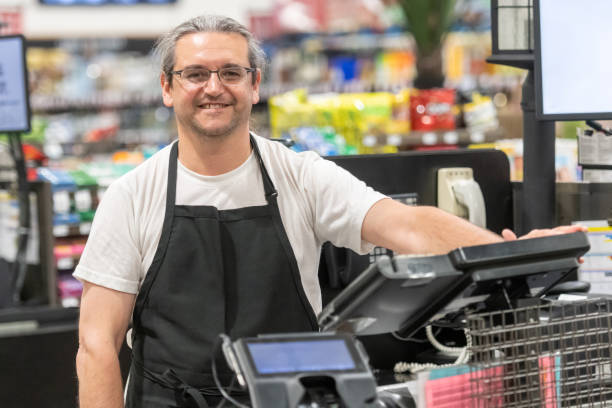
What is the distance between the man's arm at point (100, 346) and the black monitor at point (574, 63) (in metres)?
1.21

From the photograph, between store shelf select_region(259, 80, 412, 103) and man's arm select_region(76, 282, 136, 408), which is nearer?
man's arm select_region(76, 282, 136, 408)

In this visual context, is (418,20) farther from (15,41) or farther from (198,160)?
(198,160)

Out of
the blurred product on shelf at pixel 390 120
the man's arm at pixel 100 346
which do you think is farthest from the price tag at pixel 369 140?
the man's arm at pixel 100 346

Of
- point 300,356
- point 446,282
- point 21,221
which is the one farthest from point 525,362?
point 21,221

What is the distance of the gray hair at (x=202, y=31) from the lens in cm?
201

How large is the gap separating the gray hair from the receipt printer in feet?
3.29

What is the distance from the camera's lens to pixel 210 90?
1.96m

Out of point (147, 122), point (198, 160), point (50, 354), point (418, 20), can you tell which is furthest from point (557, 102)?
point (147, 122)

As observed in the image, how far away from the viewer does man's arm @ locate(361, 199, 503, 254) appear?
67.0 inches

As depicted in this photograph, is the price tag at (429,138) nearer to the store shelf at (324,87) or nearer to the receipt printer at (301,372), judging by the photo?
the store shelf at (324,87)

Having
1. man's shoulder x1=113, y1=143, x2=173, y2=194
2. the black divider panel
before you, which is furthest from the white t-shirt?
the black divider panel

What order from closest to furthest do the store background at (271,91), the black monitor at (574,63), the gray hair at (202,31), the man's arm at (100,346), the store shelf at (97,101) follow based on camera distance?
the man's arm at (100,346) < the gray hair at (202,31) < the black monitor at (574,63) < the store background at (271,91) < the store shelf at (97,101)

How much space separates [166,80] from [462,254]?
1079 millimetres

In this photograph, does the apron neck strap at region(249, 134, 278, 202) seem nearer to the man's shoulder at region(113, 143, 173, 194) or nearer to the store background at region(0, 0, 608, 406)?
the man's shoulder at region(113, 143, 173, 194)
